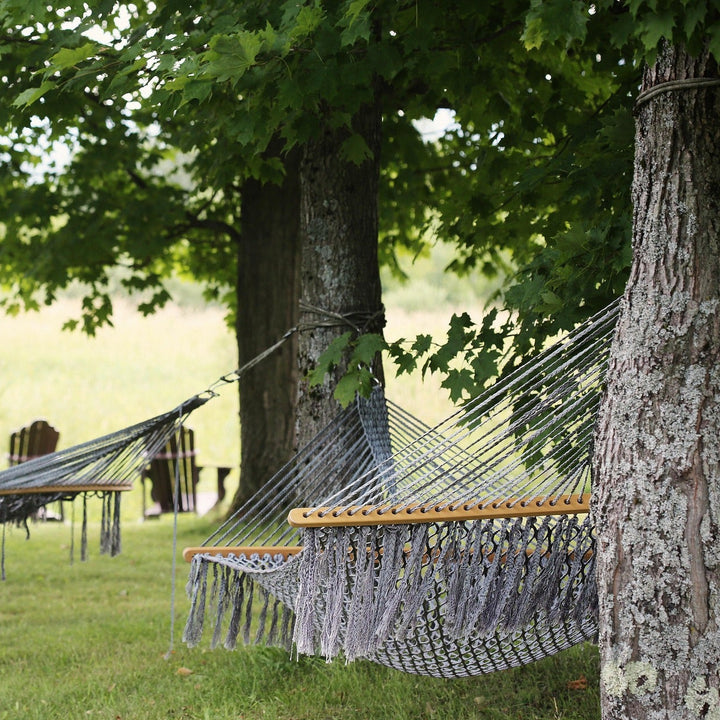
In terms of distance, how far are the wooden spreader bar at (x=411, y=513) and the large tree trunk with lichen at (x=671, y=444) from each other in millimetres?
271

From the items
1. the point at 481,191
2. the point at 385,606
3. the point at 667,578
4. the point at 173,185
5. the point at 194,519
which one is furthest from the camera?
the point at 194,519

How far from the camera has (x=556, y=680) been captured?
3285 mm

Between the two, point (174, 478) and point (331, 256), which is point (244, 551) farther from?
point (174, 478)

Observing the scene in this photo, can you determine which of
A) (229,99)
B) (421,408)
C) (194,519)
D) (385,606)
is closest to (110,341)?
(421,408)

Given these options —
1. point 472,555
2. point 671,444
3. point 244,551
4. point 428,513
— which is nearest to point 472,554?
point 472,555

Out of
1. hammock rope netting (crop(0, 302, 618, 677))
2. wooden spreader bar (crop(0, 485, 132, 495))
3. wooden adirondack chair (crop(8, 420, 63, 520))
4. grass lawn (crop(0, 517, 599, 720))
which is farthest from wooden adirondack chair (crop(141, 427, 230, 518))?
hammock rope netting (crop(0, 302, 618, 677))

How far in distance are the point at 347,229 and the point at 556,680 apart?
1763mm

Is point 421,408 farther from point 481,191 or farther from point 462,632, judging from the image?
point 462,632

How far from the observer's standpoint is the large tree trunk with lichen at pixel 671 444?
82.1 inches

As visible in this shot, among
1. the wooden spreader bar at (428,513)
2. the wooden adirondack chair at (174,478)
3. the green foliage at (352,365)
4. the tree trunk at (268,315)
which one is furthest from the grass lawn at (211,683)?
the wooden adirondack chair at (174,478)

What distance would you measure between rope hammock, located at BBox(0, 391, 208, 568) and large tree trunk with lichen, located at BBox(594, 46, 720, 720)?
1819 mm

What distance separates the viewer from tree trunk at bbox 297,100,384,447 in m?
3.60

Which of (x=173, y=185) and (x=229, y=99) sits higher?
(x=173, y=185)

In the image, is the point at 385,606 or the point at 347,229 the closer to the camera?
the point at 385,606
